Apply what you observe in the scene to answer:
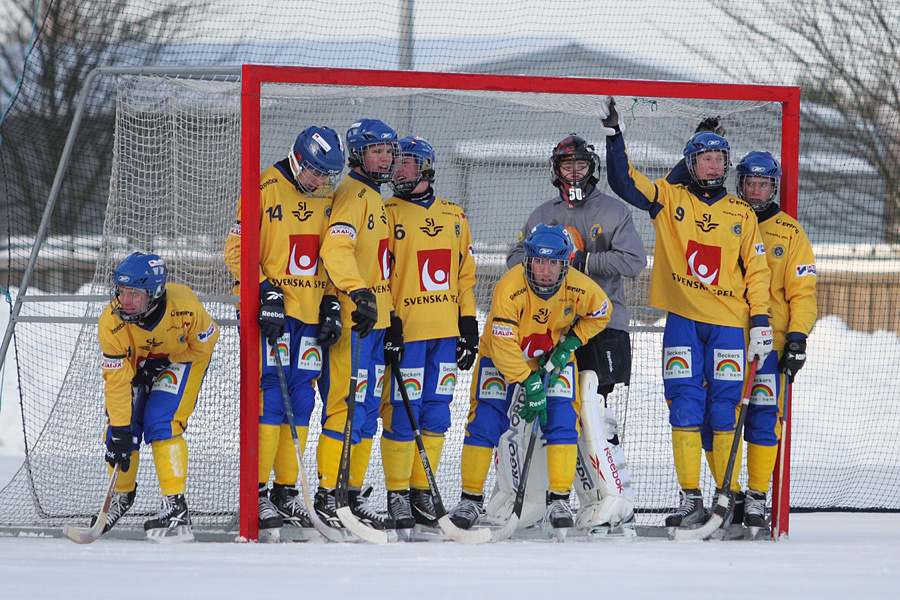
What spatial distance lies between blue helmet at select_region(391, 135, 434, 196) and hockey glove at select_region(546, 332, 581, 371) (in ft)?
2.93

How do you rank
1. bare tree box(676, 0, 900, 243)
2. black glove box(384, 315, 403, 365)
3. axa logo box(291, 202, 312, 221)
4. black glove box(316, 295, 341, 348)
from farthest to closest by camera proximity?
1. bare tree box(676, 0, 900, 243)
2. black glove box(384, 315, 403, 365)
3. axa logo box(291, 202, 312, 221)
4. black glove box(316, 295, 341, 348)

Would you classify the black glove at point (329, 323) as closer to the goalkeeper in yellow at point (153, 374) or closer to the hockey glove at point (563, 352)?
the goalkeeper in yellow at point (153, 374)

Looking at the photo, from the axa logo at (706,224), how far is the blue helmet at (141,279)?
7.18 ft

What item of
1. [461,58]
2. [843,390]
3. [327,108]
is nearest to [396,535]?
[327,108]

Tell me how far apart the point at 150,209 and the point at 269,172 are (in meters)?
1.04

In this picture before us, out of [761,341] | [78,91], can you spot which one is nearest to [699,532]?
[761,341]

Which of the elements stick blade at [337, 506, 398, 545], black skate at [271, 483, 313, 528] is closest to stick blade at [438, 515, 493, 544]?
stick blade at [337, 506, 398, 545]

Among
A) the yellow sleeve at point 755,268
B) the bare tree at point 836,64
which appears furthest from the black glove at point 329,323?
the bare tree at point 836,64

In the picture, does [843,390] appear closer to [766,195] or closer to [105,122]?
[766,195]

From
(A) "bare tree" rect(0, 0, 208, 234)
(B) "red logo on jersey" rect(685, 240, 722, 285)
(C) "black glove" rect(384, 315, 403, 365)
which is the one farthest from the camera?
(A) "bare tree" rect(0, 0, 208, 234)

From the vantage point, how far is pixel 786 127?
4215 millimetres

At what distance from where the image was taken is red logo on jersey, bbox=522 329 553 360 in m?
3.88

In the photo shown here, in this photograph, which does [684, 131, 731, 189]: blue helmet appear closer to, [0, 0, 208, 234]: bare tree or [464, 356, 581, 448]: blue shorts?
[464, 356, 581, 448]: blue shorts

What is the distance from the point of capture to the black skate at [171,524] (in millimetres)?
3555
